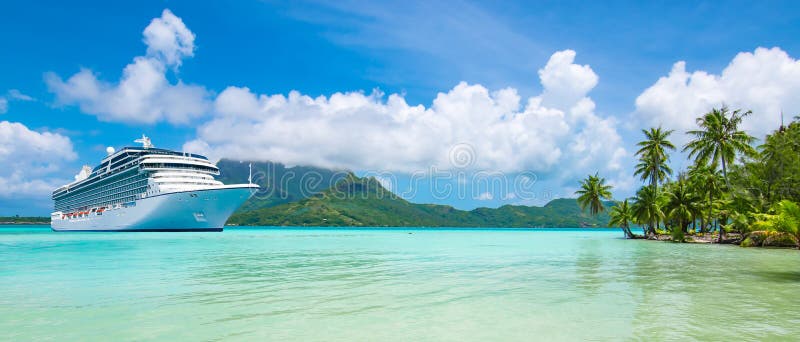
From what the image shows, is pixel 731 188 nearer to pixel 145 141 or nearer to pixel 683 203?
pixel 683 203

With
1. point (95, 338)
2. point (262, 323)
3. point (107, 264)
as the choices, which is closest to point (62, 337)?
point (95, 338)

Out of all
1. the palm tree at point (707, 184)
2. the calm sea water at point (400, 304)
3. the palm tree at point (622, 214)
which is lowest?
the calm sea water at point (400, 304)

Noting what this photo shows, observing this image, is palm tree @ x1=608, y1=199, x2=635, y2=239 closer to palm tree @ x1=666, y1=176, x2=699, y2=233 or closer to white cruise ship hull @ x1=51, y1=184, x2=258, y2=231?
palm tree @ x1=666, y1=176, x2=699, y2=233

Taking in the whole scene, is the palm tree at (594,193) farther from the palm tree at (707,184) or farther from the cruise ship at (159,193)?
the cruise ship at (159,193)

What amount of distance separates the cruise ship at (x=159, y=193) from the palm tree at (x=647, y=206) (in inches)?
2048

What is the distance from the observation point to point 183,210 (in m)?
66.1

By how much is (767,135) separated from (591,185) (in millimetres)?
28641

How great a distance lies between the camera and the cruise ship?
66.1 meters

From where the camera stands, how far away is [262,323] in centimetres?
932

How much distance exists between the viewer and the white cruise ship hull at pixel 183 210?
2571 inches

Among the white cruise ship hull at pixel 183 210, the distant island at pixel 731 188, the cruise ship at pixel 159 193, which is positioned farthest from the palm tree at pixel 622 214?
the white cruise ship hull at pixel 183 210

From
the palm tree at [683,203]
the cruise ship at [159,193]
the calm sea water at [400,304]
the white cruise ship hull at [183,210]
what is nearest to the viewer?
the calm sea water at [400,304]

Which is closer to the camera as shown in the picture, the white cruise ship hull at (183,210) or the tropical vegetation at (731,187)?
the tropical vegetation at (731,187)

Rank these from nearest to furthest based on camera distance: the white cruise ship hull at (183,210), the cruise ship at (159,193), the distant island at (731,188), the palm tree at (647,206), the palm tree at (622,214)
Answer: the distant island at (731,188) < the palm tree at (647,206) < the palm tree at (622,214) < the white cruise ship hull at (183,210) < the cruise ship at (159,193)
